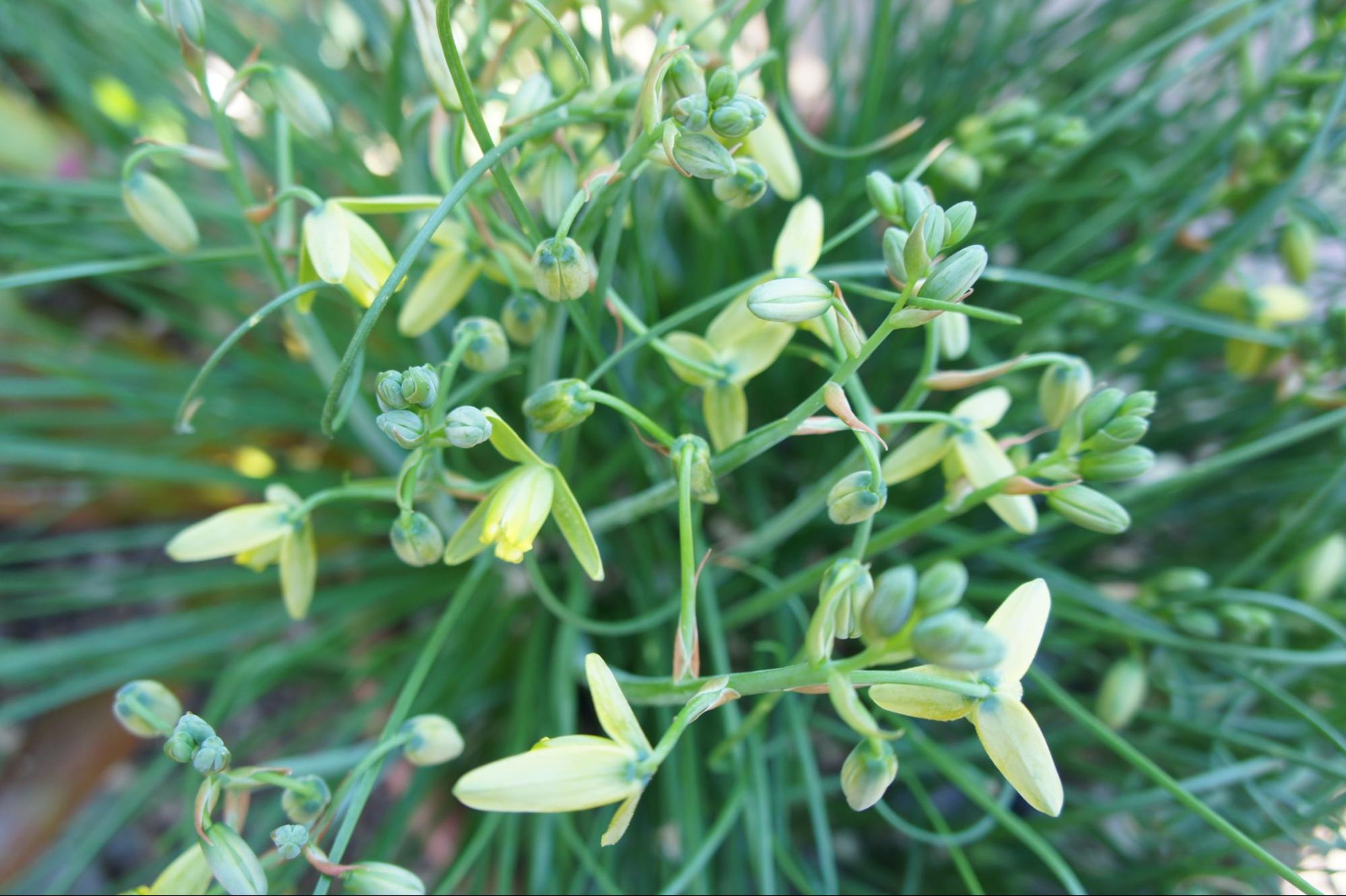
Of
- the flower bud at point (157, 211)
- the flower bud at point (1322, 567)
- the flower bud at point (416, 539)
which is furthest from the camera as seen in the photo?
the flower bud at point (1322, 567)

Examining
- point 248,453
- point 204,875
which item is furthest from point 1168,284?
point 248,453

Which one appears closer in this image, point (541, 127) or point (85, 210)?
point (541, 127)

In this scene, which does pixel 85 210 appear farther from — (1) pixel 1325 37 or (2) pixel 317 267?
(1) pixel 1325 37

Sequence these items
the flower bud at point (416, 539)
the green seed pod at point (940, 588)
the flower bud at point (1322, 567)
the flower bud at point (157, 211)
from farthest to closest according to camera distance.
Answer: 1. the flower bud at point (1322, 567)
2. the flower bud at point (157, 211)
3. the flower bud at point (416, 539)
4. the green seed pod at point (940, 588)

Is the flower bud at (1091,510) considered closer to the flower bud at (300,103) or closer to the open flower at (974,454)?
the open flower at (974,454)

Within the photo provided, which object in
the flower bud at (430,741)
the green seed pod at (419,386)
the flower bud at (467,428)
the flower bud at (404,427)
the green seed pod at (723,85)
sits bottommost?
the flower bud at (430,741)

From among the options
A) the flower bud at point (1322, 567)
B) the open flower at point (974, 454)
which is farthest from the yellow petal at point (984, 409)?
the flower bud at point (1322, 567)

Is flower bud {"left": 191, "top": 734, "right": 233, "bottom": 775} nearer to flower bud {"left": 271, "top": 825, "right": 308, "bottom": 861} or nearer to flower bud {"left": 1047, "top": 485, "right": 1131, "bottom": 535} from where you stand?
flower bud {"left": 271, "top": 825, "right": 308, "bottom": 861}
